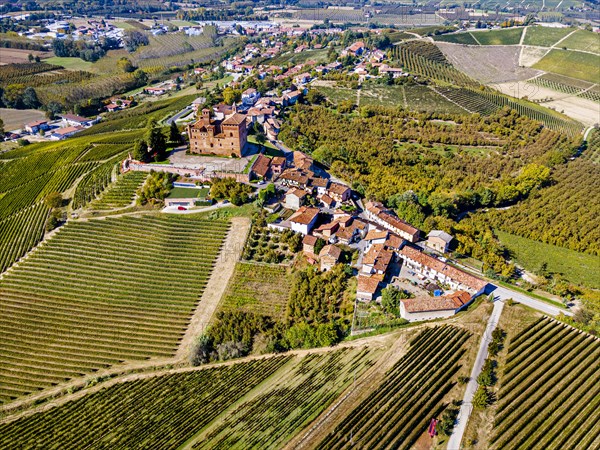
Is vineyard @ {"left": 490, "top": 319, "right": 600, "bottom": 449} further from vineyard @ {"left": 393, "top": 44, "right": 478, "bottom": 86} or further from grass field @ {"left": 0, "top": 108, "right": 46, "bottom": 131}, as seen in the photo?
grass field @ {"left": 0, "top": 108, "right": 46, "bottom": 131}

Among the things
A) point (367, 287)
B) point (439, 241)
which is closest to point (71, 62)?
point (439, 241)

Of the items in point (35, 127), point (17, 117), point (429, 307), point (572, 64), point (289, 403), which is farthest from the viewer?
point (572, 64)

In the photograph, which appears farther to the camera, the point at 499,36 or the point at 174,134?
the point at 499,36

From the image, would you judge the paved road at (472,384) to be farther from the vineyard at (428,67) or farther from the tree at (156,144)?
the vineyard at (428,67)

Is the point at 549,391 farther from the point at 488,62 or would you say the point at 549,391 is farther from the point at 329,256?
the point at 488,62

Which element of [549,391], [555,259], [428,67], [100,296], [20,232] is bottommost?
[100,296]

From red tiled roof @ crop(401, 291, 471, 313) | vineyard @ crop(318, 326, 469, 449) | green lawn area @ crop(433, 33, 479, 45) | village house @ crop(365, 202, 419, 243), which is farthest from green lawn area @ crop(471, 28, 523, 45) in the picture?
vineyard @ crop(318, 326, 469, 449)

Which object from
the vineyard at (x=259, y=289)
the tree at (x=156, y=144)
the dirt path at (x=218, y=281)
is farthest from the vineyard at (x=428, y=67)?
the vineyard at (x=259, y=289)
